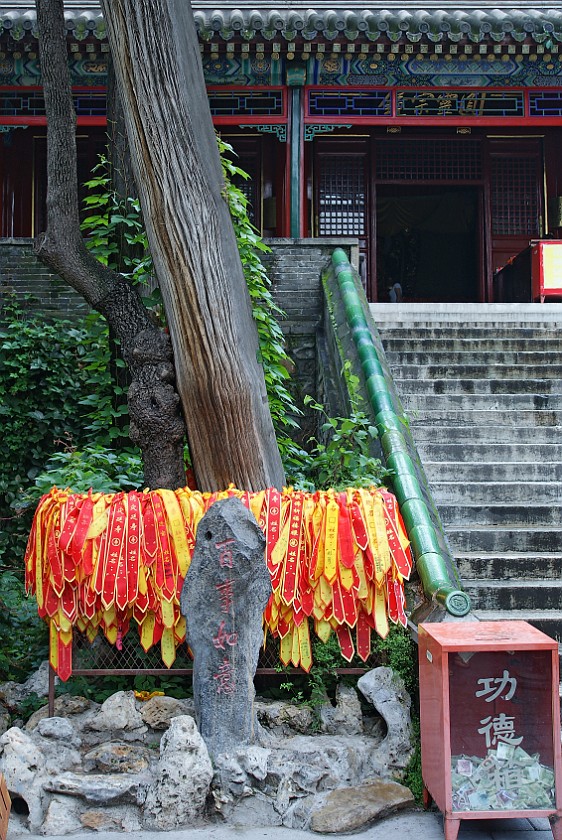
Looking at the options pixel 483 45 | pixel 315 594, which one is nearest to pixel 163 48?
pixel 315 594

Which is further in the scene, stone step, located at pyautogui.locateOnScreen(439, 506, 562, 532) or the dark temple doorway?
the dark temple doorway

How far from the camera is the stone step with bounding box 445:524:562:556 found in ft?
19.0

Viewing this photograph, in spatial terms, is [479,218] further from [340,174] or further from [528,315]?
[528,315]

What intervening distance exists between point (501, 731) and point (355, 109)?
399 inches

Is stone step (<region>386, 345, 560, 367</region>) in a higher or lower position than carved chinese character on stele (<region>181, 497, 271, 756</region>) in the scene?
higher

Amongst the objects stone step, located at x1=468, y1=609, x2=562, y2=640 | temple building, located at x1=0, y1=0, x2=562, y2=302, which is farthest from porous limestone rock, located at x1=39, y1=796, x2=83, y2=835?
temple building, located at x1=0, y1=0, x2=562, y2=302

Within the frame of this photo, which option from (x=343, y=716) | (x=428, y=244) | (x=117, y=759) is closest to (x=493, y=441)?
(x=343, y=716)

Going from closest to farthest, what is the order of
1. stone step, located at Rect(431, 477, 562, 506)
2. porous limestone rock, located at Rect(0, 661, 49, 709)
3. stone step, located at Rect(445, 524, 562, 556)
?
porous limestone rock, located at Rect(0, 661, 49, 709) < stone step, located at Rect(445, 524, 562, 556) < stone step, located at Rect(431, 477, 562, 506)

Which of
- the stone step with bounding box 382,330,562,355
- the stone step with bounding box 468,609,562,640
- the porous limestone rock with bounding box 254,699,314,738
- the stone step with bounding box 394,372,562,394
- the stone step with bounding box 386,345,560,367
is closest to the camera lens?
the porous limestone rock with bounding box 254,699,314,738

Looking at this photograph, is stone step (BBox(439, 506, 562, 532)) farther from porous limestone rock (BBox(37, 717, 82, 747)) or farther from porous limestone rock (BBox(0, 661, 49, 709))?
porous limestone rock (BBox(37, 717, 82, 747))

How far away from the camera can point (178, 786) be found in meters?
3.83

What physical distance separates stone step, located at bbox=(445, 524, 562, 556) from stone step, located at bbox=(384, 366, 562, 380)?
2.42 meters

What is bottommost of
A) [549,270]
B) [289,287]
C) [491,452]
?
[491,452]

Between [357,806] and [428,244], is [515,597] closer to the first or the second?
[357,806]
